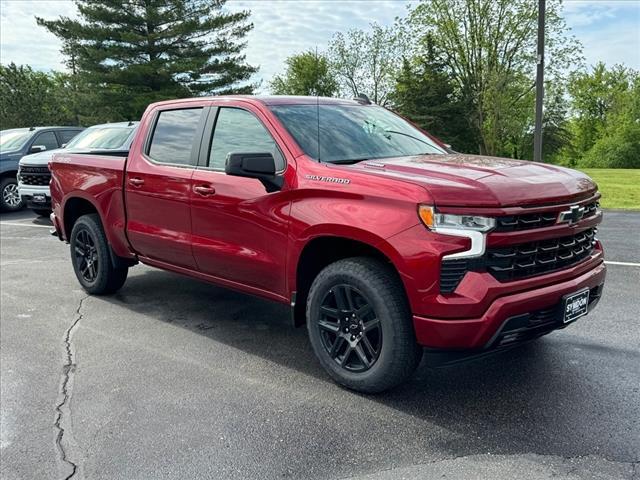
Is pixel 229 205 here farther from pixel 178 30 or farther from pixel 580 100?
pixel 580 100

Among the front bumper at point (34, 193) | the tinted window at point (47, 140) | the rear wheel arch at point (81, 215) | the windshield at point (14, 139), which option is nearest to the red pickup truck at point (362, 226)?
the rear wheel arch at point (81, 215)

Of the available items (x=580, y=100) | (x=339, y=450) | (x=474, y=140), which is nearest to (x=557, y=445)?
(x=339, y=450)

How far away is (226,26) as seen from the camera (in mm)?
32688

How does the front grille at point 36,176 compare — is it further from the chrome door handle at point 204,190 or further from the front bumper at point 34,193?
the chrome door handle at point 204,190

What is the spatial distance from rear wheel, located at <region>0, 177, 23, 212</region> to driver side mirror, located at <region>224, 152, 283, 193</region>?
39.1 feet

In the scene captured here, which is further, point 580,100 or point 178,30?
point 580,100

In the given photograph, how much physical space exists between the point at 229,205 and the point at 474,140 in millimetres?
39580

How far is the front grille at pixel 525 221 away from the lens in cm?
301

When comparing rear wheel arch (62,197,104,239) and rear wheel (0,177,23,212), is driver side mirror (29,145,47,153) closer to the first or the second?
rear wheel (0,177,23,212)

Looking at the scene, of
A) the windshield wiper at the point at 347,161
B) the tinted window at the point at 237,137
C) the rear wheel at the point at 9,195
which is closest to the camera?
the windshield wiper at the point at 347,161

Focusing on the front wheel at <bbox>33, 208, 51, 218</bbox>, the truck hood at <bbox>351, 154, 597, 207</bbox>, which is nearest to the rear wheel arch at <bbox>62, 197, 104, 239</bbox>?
the truck hood at <bbox>351, 154, 597, 207</bbox>

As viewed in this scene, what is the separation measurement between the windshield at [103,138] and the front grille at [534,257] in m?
8.31

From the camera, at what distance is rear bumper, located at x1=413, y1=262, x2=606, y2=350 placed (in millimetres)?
2990

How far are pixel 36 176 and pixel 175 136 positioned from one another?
7918 mm
